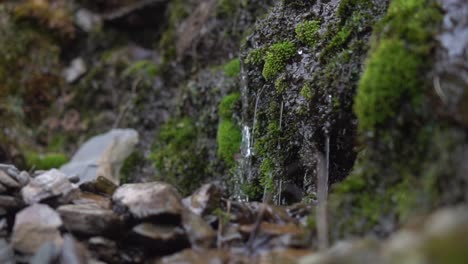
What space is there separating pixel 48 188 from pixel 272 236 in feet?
4.43

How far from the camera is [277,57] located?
442cm

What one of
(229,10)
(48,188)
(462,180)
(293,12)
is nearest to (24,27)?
(229,10)

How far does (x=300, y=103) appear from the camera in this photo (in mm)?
4148

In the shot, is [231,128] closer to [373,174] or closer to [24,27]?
[373,174]

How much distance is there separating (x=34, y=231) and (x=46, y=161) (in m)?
4.69

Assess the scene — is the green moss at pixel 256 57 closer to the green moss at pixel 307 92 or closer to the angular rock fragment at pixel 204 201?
the green moss at pixel 307 92

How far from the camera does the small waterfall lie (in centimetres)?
255

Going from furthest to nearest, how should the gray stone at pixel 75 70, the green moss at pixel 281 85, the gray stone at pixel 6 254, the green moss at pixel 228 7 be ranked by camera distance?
the gray stone at pixel 75 70, the green moss at pixel 228 7, the green moss at pixel 281 85, the gray stone at pixel 6 254

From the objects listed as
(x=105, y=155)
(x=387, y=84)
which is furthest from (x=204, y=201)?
(x=105, y=155)

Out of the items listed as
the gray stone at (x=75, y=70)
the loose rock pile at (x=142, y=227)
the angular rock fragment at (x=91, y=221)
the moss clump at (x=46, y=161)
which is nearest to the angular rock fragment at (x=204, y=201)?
the loose rock pile at (x=142, y=227)

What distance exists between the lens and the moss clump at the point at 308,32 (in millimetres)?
4180

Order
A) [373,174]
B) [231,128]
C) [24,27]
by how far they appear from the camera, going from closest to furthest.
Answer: [373,174]
[231,128]
[24,27]

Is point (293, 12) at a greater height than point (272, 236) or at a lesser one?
greater

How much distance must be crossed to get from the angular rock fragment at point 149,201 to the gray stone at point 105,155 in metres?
3.20
